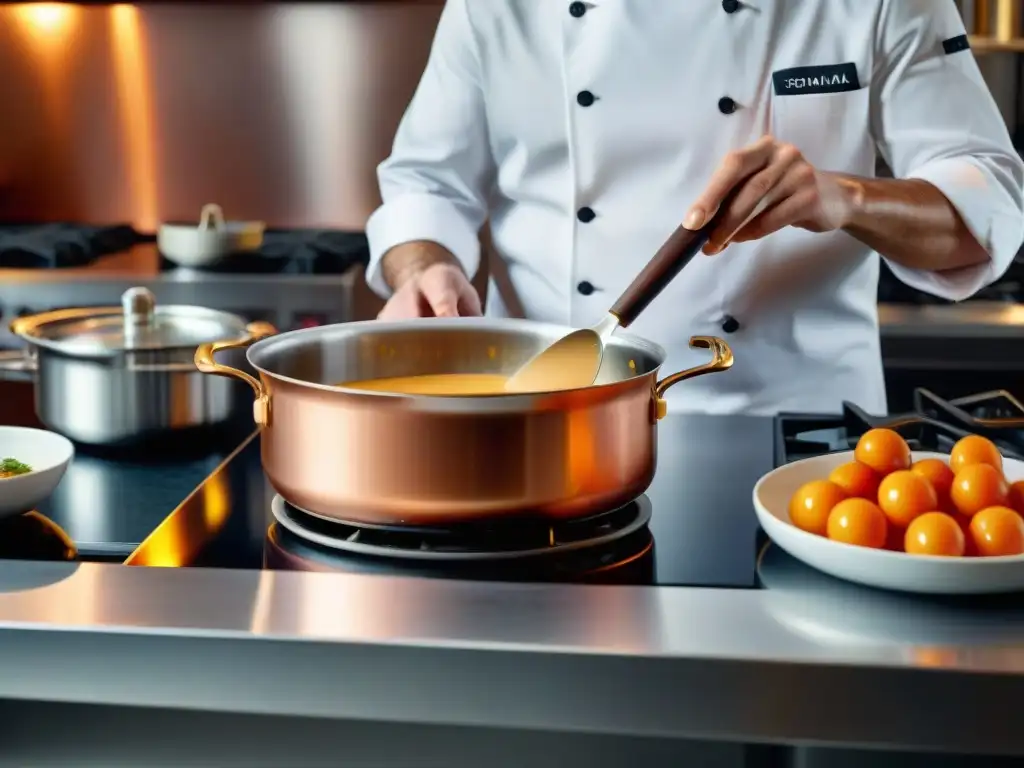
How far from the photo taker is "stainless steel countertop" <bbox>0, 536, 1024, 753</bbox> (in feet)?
2.28

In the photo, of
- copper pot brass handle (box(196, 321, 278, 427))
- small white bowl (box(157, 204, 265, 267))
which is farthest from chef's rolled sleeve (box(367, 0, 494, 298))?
small white bowl (box(157, 204, 265, 267))

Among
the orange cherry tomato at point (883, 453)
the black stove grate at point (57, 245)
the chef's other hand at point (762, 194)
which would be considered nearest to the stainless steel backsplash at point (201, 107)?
the black stove grate at point (57, 245)

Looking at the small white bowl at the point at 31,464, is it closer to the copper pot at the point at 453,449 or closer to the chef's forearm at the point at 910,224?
the copper pot at the point at 453,449

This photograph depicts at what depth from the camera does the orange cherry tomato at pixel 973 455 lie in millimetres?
834

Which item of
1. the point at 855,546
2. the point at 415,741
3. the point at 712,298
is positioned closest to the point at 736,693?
the point at 855,546

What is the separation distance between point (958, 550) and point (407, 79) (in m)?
2.59

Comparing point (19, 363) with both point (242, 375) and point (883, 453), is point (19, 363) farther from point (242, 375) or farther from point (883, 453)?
point (883, 453)

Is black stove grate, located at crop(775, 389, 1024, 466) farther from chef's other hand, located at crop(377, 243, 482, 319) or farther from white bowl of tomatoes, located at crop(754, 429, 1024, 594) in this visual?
chef's other hand, located at crop(377, 243, 482, 319)

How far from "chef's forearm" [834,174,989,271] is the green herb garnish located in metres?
0.83

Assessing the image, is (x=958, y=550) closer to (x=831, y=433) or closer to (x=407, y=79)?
(x=831, y=433)

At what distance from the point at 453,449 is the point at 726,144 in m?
0.89

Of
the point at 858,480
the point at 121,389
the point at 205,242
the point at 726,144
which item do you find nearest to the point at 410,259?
the point at 726,144

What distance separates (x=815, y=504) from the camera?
2.64 feet

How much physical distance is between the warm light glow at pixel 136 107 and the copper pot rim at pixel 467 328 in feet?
7.67
